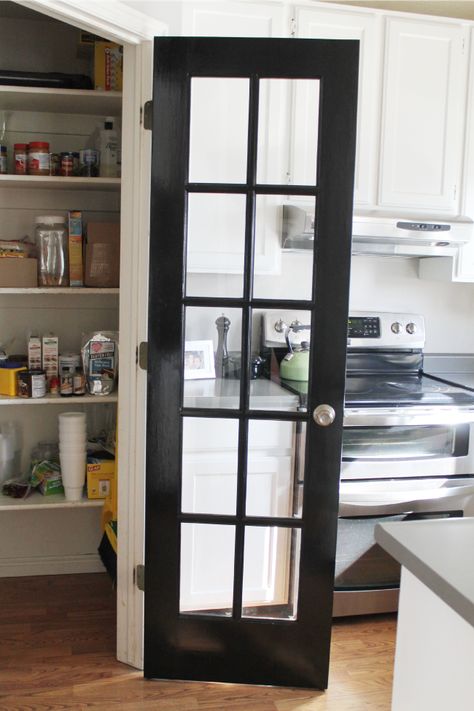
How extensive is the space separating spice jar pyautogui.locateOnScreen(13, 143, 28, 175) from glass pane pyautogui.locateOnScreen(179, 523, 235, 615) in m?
1.50

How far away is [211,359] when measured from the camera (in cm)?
219

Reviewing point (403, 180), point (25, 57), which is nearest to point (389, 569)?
point (403, 180)

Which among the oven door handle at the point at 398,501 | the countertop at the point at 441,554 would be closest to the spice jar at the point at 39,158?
the oven door handle at the point at 398,501

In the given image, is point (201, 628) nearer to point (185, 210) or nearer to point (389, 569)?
point (389, 569)

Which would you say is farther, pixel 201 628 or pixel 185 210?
pixel 201 628

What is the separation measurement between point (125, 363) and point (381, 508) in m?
1.07

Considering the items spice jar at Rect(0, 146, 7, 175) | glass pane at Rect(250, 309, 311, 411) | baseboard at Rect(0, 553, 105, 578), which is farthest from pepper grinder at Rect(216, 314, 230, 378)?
baseboard at Rect(0, 553, 105, 578)

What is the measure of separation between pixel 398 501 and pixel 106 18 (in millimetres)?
1840

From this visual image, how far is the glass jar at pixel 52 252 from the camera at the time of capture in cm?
275

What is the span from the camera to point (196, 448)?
7.27ft

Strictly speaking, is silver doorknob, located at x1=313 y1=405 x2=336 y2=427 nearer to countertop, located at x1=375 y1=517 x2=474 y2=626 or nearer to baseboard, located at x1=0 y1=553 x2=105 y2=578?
countertop, located at x1=375 y1=517 x2=474 y2=626

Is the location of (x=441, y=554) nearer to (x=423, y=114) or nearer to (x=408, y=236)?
(x=408, y=236)

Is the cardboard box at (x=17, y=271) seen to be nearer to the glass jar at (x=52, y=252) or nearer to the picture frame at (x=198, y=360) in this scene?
the glass jar at (x=52, y=252)

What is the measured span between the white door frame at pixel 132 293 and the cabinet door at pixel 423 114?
38.8 inches
